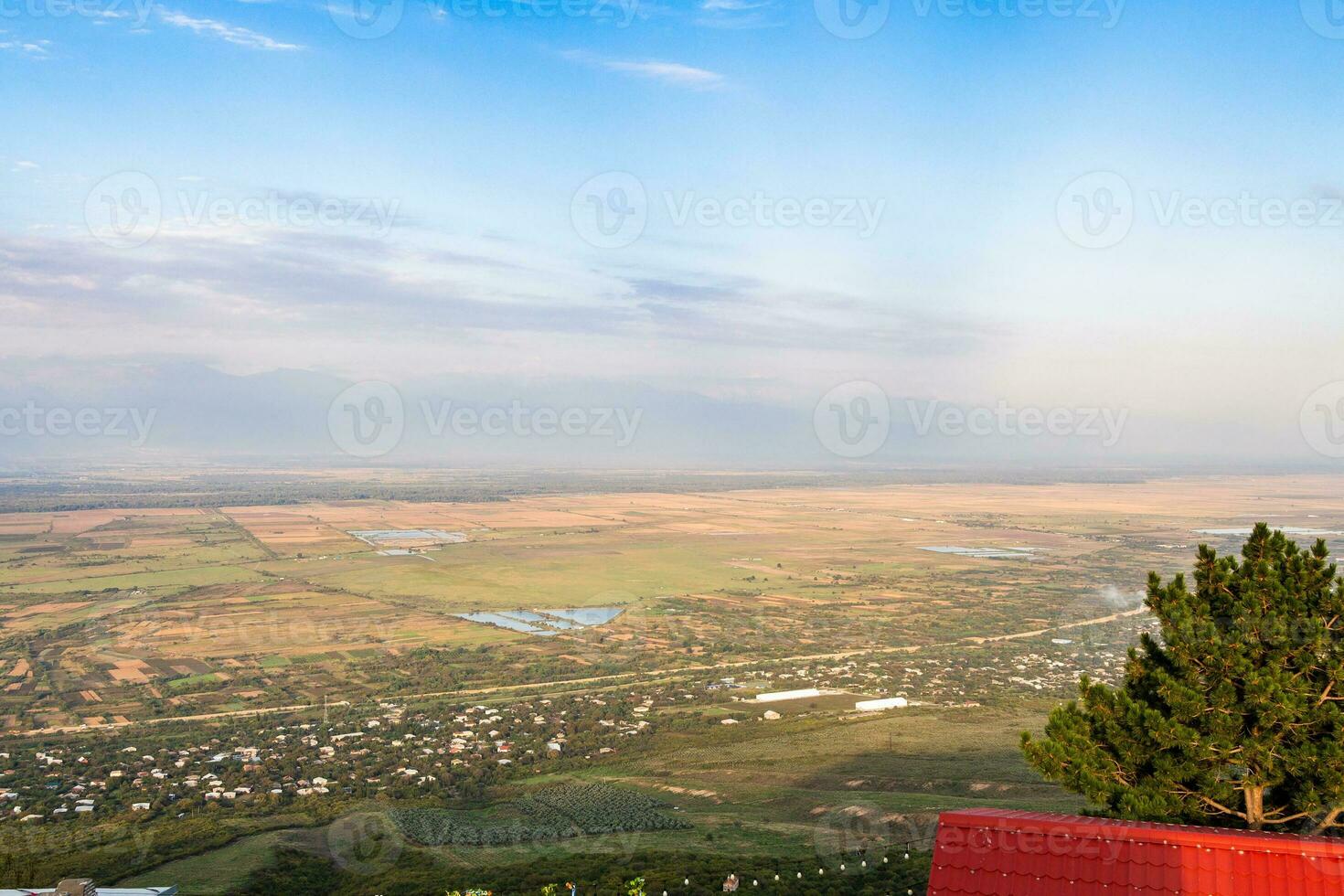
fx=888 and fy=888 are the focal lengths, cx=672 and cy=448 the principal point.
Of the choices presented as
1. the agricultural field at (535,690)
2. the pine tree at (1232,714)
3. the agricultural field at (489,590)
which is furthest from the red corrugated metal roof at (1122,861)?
the agricultural field at (489,590)

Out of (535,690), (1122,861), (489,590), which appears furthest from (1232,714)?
(489,590)

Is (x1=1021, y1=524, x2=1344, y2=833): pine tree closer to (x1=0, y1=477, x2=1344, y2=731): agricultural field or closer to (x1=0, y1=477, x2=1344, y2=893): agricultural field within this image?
(x1=0, y1=477, x2=1344, y2=893): agricultural field

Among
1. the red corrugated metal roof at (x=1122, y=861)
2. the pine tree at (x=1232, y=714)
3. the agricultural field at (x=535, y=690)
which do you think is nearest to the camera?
the red corrugated metal roof at (x=1122, y=861)

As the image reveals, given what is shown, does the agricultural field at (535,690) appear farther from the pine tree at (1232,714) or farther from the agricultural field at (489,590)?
the pine tree at (1232,714)

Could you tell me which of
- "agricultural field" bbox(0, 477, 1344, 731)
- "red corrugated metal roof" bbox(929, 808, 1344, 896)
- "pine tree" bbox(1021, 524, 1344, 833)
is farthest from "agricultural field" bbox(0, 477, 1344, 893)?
"red corrugated metal roof" bbox(929, 808, 1344, 896)

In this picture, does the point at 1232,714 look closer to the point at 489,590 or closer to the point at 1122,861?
the point at 1122,861

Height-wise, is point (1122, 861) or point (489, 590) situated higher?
point (1122, 861)
